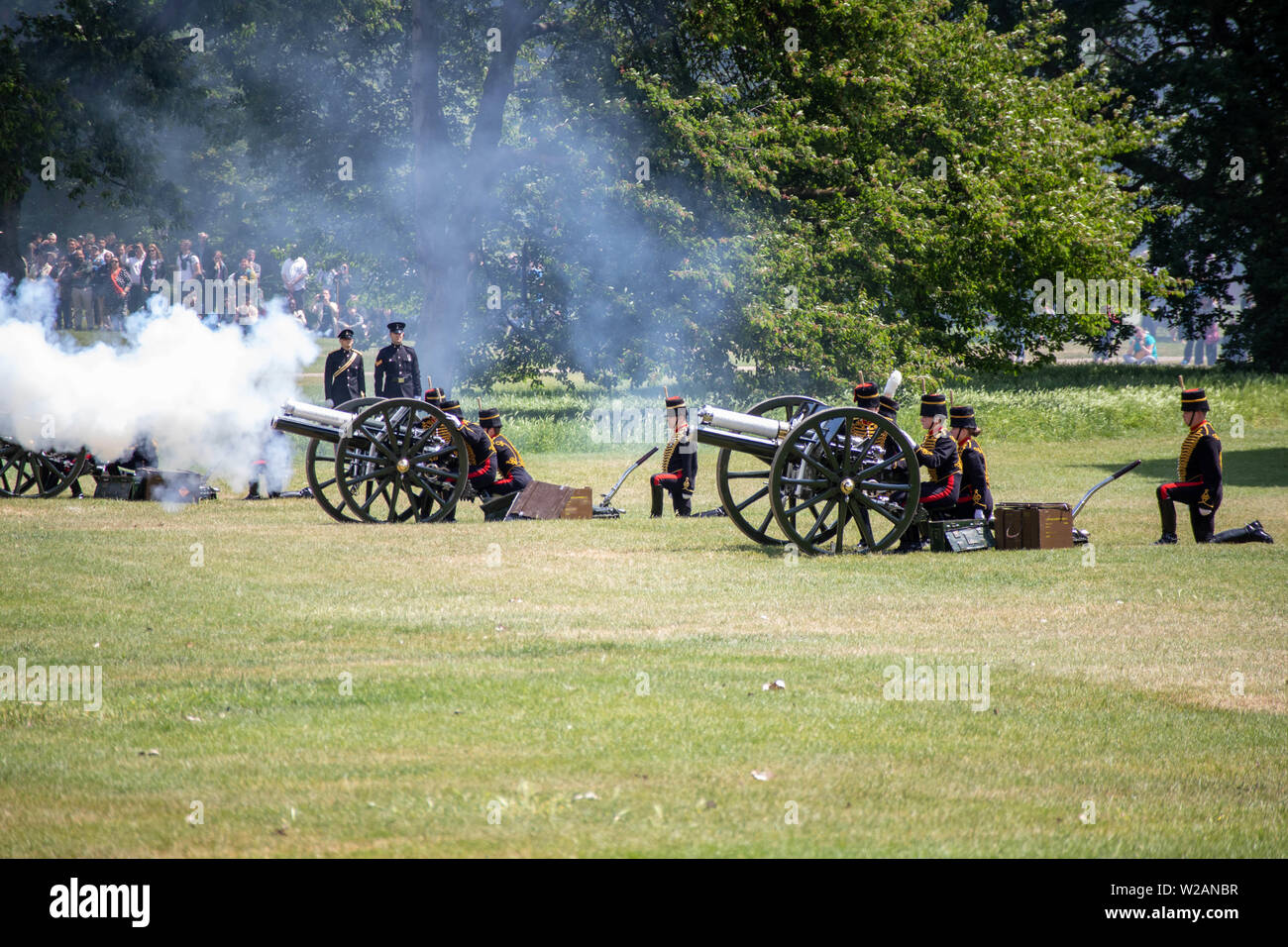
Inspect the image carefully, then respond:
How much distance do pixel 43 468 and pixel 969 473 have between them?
33.7 feet

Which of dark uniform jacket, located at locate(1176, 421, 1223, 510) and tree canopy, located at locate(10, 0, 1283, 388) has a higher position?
tree canopy, located at locate(10, 0, 1283, 388)

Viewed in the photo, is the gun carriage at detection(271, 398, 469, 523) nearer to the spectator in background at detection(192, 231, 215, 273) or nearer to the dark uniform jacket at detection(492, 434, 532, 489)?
the dark uniform jacket at detection(492, 434, 532, 489)

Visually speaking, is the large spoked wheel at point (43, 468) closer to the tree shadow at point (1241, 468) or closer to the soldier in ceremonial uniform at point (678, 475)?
the soldier in ceremonial uniform at point (678, 475)

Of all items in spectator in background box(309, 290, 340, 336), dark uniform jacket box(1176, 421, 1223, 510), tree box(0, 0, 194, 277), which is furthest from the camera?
spectator in background box(309, 290, 340, 336)

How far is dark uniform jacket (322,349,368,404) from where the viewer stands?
56.4 ft

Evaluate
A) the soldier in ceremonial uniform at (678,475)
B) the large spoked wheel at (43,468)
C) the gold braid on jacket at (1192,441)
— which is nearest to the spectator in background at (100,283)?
the large spoked wheel at (43,468)

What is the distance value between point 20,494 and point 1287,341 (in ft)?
91.6

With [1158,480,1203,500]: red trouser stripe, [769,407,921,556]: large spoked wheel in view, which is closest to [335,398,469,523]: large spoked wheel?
[769,407,921,556]: large spoked wheel

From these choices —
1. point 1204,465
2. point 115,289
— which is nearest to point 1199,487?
point 1204,465

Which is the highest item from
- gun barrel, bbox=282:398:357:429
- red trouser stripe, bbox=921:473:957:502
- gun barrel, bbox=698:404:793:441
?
gun barrel, bbox=282:398:357:429

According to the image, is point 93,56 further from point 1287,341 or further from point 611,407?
point 1287,341

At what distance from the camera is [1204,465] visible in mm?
12711

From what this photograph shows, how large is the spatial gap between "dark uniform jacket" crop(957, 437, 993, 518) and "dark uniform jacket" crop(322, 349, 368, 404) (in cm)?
776

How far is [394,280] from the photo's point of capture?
33.2 m
